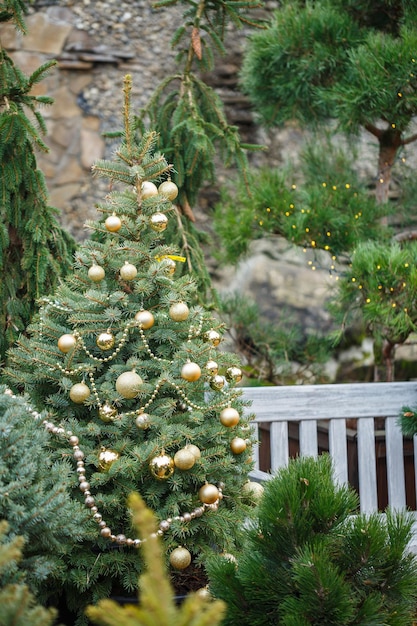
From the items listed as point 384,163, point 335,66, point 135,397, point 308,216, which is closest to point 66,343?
point 135,397

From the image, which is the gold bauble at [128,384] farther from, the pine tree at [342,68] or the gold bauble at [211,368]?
the pine tree at [342,68]

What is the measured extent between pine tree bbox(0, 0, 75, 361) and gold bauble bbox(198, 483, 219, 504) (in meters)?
0.90

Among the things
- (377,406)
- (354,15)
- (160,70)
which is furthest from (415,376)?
(160,70)

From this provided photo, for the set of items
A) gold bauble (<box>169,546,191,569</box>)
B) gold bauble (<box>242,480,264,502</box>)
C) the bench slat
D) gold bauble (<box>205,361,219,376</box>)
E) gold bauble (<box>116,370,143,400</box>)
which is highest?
gold bauble (<box>116,370,143,400</box>)

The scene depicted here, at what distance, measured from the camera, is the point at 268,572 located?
117 cm

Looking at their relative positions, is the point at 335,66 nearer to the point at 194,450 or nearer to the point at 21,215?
the point at 21,215

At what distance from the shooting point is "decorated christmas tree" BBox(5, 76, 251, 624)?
56.2 inches

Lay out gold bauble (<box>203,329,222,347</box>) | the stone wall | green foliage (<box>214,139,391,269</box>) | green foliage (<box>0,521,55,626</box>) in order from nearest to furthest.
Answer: green foliage (<box>0,521,55,626</box>) → gold bauble (<box>203,329,222,347</box>) → green foliage (<box>214,139,391,269</box>) → the stone wall

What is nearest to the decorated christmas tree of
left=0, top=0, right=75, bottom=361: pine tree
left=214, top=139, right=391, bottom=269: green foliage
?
left=0, top=0, right=75, bottom=361: pine tree

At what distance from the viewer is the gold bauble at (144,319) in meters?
1.51

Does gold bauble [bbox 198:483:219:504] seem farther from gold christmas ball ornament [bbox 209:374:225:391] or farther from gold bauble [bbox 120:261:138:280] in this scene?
gold bauble [bbox 120:261:138:280]

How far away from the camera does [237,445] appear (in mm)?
1586

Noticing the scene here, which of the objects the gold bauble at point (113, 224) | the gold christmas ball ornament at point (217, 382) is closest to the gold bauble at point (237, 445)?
the gold christmas ball ornament at point (217, 382)

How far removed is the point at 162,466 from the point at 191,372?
0.21m
